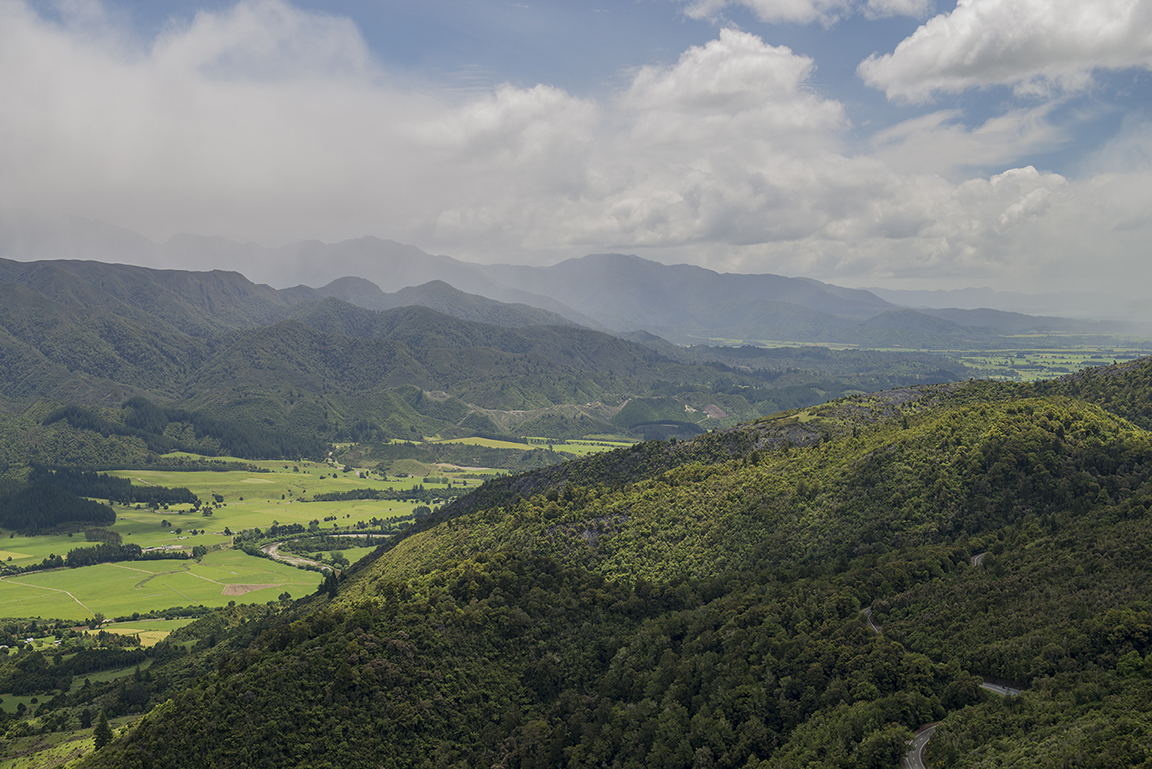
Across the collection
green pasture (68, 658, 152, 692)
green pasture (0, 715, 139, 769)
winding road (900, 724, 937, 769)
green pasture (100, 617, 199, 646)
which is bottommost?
green pasture (100, 617, 199, 646)

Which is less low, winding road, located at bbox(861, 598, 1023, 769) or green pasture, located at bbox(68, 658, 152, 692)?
winding road, located at bbox(861, 598, 1023, 769)

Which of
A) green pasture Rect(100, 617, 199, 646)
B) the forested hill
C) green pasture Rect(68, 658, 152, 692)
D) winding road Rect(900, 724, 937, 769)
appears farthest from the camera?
green pasture Rect(100, 617, 199, 646)

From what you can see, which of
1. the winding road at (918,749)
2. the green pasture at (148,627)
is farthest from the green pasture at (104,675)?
the winding road at (918,749)

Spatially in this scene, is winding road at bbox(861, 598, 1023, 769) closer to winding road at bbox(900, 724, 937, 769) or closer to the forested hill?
winding road at bbox(900, 724, 937, 769)

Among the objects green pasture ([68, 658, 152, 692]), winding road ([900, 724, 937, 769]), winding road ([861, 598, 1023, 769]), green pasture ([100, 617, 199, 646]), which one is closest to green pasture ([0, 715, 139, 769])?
green pasture ([68, 658, 152, 692])

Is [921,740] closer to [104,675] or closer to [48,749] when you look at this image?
[48,749]

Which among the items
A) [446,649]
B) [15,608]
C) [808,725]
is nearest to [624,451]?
[446,649]

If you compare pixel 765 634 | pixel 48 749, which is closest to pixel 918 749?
pixel 765 634

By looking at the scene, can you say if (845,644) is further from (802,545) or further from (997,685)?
(802,545)

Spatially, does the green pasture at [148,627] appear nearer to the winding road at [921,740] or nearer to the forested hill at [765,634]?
the forested hill at [765,634]
